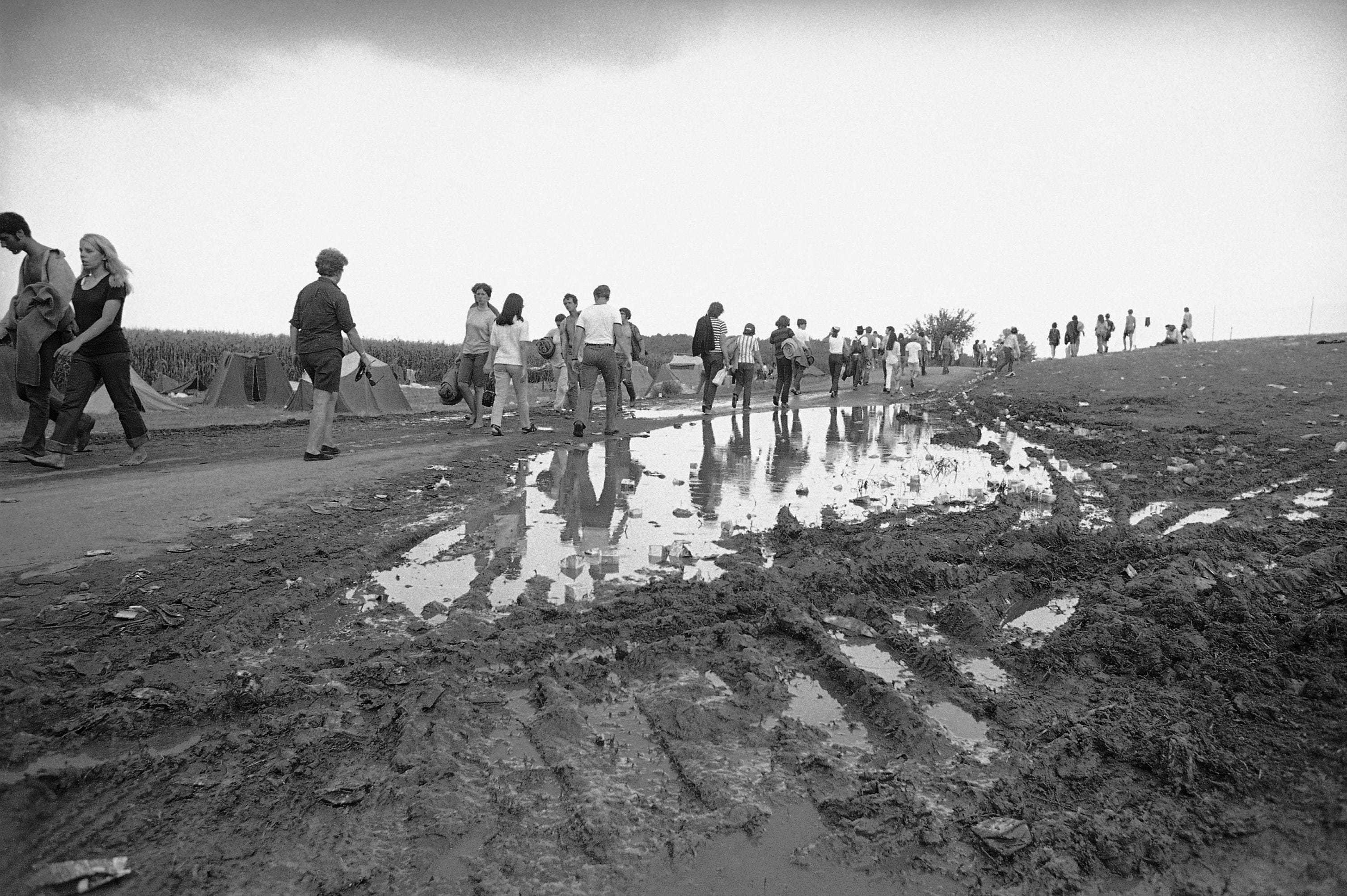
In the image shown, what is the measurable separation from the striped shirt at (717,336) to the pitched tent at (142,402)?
32.8 ft

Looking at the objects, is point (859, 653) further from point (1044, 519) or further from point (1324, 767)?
point (1044, 519)

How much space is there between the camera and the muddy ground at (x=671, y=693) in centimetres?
204

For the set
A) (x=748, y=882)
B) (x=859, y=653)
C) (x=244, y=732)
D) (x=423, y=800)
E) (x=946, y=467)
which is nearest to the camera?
(x=748, y=882)

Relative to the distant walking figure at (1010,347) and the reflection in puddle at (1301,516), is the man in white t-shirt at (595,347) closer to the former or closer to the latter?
the reflection in puddle at (1301,516)

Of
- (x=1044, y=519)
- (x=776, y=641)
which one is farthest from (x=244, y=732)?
(x=1044, y=519)

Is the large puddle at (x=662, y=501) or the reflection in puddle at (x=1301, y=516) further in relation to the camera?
the reflection in puddle at (x=1301, y=516)

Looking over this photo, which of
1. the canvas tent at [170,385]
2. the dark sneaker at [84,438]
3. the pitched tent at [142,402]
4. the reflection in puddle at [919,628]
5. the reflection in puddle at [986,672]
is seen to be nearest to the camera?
the reflection in puddle at [986,672]

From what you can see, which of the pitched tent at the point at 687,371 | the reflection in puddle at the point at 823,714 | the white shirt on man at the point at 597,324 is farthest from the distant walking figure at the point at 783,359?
the reflection in puddle at the point at 823,714

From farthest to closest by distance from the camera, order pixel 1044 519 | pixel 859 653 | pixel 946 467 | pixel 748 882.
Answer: pixel 946 467
pixel 1044 519
pixel 859 653
pixel 748 882

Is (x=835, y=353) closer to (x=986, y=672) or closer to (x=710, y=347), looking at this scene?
(x=710, y=347)

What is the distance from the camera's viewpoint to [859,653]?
3428 mm

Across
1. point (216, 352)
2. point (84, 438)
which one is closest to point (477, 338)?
point (84, 438)

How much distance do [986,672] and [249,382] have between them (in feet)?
57.7

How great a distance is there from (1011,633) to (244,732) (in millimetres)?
3182
